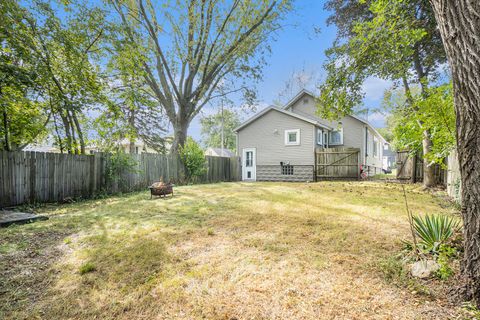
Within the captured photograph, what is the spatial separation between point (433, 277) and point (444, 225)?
785mm

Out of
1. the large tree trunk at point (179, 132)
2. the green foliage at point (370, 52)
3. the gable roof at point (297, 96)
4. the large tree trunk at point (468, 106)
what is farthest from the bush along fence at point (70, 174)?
the gable roof at point (297, 96)

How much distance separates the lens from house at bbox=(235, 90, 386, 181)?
45.8 feet

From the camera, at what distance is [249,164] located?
15.9m

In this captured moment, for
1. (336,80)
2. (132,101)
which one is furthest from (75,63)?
(336,80)

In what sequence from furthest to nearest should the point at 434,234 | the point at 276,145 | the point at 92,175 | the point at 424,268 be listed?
the point at 276,145, the point at 92,175, the point at 434,234, the point at 424,268

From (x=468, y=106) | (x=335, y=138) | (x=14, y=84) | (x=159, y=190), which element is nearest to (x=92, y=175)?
(x=159, y=190)

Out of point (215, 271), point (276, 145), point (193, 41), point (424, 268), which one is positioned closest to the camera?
point (424, 268)

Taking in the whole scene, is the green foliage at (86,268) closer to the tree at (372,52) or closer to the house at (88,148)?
the tree at (372,52)

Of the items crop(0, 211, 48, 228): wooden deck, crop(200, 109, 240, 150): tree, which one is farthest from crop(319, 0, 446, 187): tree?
crop(200, 109, 240, 150): tree

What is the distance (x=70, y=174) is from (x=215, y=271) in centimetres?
→ 690

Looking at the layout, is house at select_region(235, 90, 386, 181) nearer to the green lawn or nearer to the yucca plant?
the green lawn

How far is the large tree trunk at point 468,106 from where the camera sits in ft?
5.49

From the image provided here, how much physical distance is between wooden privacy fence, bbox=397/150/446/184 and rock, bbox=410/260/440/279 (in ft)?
18.3

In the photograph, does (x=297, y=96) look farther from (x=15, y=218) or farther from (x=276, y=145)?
(x=15, y=218)
